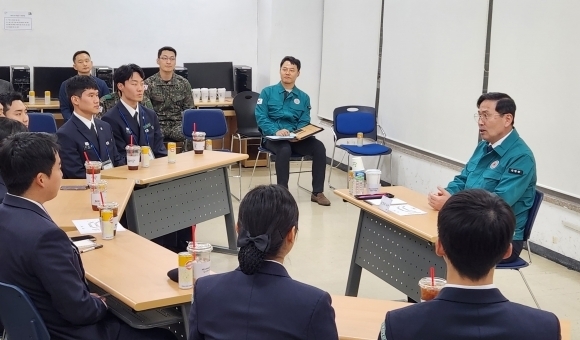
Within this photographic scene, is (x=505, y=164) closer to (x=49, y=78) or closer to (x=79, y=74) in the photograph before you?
(x=79, y=74)

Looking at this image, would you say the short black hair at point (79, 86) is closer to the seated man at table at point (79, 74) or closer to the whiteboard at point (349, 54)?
the seated man at table at point (79, 74)

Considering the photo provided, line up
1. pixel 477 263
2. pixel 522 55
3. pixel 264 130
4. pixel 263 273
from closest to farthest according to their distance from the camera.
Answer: pixel 477 263 → pixel 263 273 → pixel 522 55 → pixel 264 130

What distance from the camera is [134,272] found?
9.82 ft

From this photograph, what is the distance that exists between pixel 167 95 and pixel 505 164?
4.20 m

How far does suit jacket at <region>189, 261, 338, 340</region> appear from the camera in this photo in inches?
79.7

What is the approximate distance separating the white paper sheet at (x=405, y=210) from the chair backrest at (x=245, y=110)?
4.37m

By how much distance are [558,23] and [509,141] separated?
1.59 metres

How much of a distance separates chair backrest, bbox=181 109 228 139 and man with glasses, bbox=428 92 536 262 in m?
3.48

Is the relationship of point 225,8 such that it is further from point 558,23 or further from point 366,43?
Answer: point 558,23

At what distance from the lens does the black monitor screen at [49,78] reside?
8.00m

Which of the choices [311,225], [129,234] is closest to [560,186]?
[311,225]

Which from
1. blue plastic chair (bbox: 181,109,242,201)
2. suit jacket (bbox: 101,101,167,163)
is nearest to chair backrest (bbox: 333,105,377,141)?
blue plastic chair (bbox: 181,109,242,201)

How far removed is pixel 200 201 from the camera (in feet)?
17.4

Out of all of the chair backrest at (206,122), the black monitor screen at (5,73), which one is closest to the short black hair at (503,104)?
the chair backrest at (206,122)
